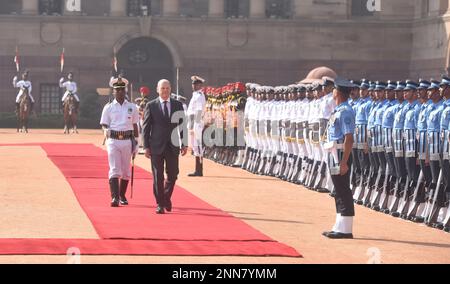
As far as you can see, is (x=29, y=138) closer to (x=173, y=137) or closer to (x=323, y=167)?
(x=323, y=167)

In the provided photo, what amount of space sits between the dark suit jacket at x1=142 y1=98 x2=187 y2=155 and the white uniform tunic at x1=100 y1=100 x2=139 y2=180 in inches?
19.7

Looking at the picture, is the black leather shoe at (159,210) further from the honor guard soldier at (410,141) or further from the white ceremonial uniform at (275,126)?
the white ceremonial uniform at (275,126)

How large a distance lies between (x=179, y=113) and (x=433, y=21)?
131 feet

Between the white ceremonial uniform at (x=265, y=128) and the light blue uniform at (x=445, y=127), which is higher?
the light blue uniform at (x=445, y=127)

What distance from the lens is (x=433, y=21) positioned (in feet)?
197

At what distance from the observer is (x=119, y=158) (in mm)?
21750

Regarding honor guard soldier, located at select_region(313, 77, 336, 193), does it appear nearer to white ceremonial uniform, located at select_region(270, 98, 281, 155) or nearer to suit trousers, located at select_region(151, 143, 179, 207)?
white ceremonial uniform, located at select_region(270, 98, 281, 155)

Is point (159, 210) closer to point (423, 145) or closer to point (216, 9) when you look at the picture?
point (423, 145)

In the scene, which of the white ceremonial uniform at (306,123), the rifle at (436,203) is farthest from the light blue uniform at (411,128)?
the white ceremonial uniform at (306,123)

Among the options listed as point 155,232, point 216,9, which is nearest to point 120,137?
point 155,232

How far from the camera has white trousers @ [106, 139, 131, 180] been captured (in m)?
21.7

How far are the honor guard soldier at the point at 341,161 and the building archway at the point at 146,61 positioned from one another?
46369 millimetres

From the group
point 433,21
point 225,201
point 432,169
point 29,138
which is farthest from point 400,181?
point 433,21

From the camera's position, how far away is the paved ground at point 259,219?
16.0 metres
